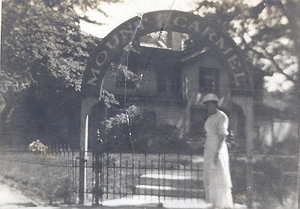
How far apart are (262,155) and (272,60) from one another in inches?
67.0

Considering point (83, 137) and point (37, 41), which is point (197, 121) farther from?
point (37, 41)

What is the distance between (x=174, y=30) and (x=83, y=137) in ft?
8.05

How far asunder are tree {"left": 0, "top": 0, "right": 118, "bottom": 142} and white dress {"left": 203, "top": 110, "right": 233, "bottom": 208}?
98.5 inches

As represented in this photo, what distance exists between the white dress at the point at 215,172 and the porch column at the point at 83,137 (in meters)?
2.04

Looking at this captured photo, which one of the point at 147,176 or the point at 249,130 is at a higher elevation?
the point at 249,130

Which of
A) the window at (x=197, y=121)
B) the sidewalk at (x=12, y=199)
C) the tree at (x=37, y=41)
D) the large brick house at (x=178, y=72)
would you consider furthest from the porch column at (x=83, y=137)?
the window at (x=197, y=121)

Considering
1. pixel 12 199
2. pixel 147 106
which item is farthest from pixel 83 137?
pixel 12 199

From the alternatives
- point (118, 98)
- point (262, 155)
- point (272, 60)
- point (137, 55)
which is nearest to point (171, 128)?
point (118, 98)

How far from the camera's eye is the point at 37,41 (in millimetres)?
4438

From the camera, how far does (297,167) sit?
448 centimetres

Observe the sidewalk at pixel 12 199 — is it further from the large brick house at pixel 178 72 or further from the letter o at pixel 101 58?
the letter o at pixel 101 58

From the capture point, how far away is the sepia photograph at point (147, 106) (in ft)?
14.1

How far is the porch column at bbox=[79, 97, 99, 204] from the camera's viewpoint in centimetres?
434

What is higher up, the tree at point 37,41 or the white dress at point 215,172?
the tree at point 37,41
